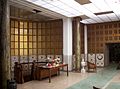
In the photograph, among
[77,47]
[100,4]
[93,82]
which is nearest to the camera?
[93,82]

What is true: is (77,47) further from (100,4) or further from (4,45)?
(4,45)

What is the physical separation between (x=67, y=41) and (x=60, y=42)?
971 millimetres

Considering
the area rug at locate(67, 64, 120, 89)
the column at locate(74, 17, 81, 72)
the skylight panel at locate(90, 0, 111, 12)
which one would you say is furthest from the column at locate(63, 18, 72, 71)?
the skylight panel at locate(90, 0, 111, 12)

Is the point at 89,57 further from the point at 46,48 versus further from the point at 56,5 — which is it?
the point at 56,5

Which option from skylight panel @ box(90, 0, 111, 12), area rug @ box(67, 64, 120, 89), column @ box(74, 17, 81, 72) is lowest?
area rug @ box(67, 64, 120, 89)

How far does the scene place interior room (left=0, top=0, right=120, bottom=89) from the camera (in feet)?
27.1

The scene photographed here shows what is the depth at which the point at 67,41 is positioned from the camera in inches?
477

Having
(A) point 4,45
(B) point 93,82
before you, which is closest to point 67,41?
(B) point 93,82

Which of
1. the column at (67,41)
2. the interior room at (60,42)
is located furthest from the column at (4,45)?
the column at (67,41)

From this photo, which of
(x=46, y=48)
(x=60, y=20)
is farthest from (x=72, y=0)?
(x=46, y=48)

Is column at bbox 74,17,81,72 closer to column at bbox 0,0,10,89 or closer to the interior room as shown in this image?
the interior room

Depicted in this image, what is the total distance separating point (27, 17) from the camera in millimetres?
12281

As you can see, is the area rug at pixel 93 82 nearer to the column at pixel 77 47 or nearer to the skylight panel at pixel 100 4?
the column at pixel 77 47

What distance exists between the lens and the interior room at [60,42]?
826 cm
